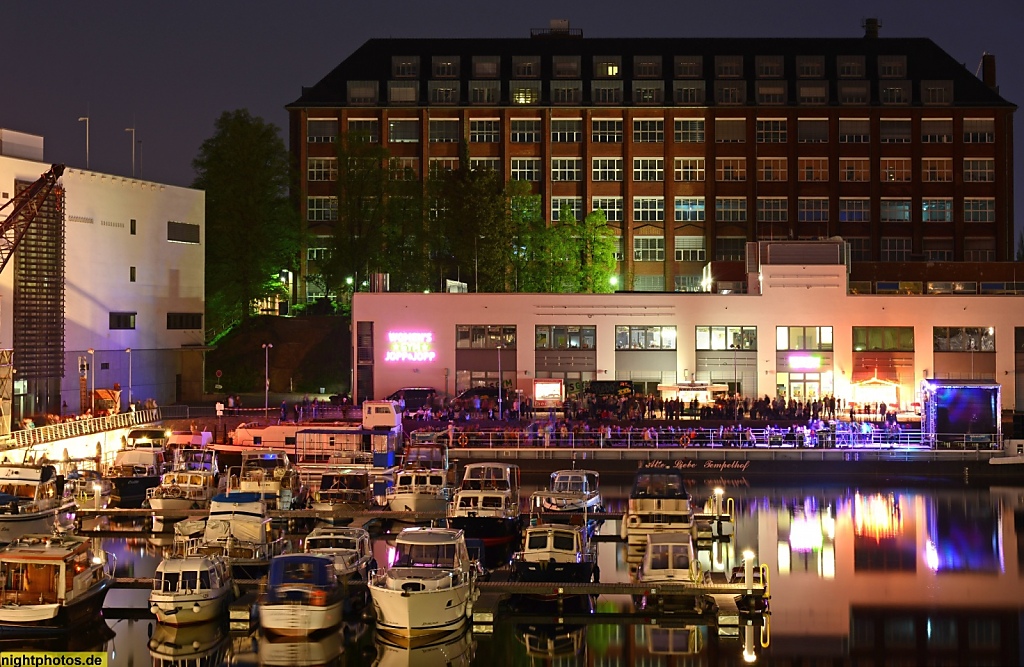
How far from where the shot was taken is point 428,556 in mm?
35188

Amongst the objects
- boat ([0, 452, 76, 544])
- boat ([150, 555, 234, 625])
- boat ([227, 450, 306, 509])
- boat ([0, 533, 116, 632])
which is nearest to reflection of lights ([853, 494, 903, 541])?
boat ([227, 450, 306, 509])

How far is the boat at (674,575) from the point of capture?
117 ft

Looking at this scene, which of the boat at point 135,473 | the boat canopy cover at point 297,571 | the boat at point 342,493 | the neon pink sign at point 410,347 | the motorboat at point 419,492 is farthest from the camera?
the neon pink sign at point 410,347

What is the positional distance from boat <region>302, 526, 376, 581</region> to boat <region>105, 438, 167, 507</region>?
59.0 ft

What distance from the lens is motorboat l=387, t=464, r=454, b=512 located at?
50688 millimetres

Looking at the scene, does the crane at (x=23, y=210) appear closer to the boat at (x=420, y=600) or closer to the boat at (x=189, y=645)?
the boat at (x=189, y=645)

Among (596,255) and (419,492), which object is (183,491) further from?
(596,255)

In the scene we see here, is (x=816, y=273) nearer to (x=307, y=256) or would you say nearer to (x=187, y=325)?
(x=187, y=325)

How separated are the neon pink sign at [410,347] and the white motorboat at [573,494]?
26.5 meters

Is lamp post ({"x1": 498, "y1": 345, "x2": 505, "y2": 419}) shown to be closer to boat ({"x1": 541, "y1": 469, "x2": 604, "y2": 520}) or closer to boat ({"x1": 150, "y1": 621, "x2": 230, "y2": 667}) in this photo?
boat ({"x1": 541, "y1": 469, "x2": 604, "y2": 520})

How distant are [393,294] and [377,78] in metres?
43.6

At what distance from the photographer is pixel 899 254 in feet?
371

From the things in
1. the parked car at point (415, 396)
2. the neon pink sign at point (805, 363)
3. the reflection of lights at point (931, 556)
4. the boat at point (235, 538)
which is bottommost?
the reflection of lights at point (931, 556)

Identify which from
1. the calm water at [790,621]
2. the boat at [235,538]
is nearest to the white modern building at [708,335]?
the calm water at [790,621]
